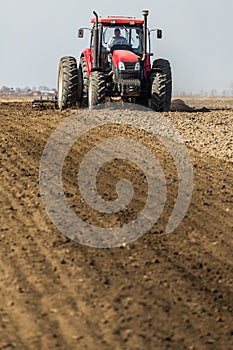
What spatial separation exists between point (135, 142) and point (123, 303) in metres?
7.44

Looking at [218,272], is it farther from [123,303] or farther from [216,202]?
[216,202]

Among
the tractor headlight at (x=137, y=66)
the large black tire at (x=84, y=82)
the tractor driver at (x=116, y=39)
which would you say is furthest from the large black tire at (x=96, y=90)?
the large black tire at (x=84, y=82)

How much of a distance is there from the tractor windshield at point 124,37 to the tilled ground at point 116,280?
378 inches

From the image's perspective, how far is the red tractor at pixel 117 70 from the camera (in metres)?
17.4

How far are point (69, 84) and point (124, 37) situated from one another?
6.27 ft

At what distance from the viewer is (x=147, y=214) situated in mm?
7910

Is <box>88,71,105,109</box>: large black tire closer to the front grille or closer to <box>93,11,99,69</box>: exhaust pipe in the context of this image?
the front grille

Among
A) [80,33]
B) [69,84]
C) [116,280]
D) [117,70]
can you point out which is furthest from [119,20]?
[116,280]

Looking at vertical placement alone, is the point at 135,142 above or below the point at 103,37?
A: below

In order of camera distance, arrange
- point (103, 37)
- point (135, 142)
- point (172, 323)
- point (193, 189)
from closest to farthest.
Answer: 1. point (172, 323)
2. point (193, 189)
3. point (135, 142)
4. point (103, 37)

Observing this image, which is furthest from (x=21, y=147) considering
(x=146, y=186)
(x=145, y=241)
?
(x=145, y=241)

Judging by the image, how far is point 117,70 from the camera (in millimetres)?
17438

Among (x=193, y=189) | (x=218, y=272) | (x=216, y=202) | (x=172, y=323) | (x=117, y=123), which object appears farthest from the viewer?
(x=117, y=123)

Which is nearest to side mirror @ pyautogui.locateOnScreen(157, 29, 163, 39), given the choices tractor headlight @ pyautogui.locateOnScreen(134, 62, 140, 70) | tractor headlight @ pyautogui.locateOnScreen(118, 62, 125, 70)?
tractor headlight @ pyautogui.locateOnScreen(134, 62, 140, 70)
